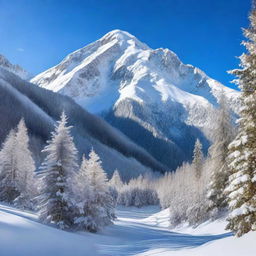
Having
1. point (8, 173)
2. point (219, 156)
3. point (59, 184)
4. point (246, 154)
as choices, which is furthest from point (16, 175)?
point (246, 154)

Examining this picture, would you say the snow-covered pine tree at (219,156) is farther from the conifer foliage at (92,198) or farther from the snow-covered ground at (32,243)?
the snow-covered ground at (32,243)

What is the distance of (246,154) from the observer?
1305 cm

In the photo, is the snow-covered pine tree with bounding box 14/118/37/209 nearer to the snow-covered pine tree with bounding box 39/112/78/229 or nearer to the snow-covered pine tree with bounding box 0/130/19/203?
the snow-covered pine tree with bounding box 0/130/19/203

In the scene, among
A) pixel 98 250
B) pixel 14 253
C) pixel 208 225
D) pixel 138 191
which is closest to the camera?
pixel 14 253

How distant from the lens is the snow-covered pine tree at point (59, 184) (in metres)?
25.7

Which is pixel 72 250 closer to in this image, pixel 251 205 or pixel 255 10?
pixel 251 205

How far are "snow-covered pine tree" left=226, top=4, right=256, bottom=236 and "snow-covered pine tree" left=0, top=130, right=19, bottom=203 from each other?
3210 cm

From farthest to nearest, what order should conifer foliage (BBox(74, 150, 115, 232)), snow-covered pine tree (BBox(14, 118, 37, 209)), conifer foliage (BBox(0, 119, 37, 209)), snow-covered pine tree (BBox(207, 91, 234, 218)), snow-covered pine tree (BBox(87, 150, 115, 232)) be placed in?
conifer foliage (BBox(0, 119, 37, 209)) < snow-covered pine tree (BBox(14, 118, 37, 209)) < snow-covered pine tree (BBox(207, 91, 234, 218)) < snow-covered pine tree (BBox(87, 150, 115, 232)) < conifer foliage (BBox(74, 150, 115, 232))

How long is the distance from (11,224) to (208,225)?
919 inches

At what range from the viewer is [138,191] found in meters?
109

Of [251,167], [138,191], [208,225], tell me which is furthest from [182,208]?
[138,191]

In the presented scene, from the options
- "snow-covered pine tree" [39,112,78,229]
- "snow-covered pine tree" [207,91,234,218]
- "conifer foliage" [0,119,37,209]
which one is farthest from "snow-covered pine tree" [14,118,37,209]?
"snow-covered pine tree" [207,91,234,218]

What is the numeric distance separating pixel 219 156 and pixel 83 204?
49.7ft

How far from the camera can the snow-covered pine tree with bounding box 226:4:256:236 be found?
12.3 metres
